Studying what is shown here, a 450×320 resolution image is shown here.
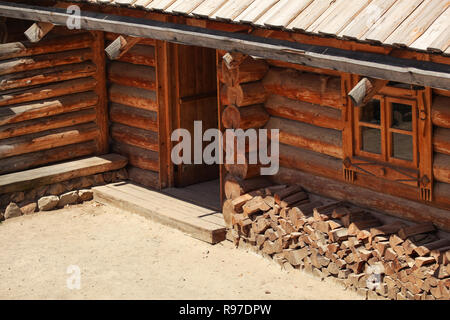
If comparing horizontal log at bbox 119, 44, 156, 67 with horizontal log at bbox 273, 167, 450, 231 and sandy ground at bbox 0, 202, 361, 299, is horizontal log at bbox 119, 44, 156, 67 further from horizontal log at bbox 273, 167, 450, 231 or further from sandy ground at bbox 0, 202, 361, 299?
horizontal log at bbox 273, 167, 450, 231

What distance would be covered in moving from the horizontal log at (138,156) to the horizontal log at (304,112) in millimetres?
2806

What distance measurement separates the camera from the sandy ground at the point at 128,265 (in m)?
9.57

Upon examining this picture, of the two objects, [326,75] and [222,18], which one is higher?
[222,18]

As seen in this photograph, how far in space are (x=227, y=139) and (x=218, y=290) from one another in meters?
2.08

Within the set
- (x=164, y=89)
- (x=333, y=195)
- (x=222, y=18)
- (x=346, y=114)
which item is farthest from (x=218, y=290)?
(x=164, y=89)

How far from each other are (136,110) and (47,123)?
1.38 metres

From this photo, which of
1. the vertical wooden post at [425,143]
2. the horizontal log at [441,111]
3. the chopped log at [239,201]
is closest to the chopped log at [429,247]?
the vertical wooden post at [425,143]

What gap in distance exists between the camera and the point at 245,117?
410 inches

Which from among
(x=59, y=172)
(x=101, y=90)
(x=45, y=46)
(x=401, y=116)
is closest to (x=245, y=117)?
(x=401, y=116)

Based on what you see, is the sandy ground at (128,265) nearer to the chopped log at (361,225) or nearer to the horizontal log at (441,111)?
the chopped log at (361,225)

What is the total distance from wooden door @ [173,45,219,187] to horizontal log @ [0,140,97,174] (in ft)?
5.34

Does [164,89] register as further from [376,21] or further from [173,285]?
[376,21]

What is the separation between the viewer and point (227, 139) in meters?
10.7

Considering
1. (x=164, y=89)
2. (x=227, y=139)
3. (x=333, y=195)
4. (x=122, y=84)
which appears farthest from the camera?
(x=122, y=84)
